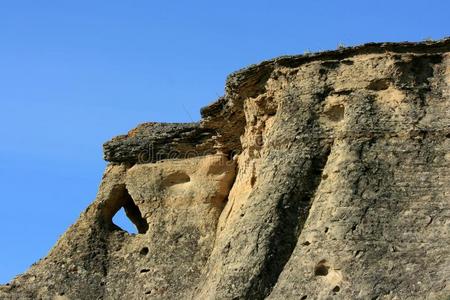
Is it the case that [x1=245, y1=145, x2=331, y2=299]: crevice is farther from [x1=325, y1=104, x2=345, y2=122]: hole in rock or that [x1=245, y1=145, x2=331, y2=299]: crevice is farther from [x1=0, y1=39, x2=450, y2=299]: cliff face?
[x1=325, y1=104, x2=345, y2=122]: hole in rock

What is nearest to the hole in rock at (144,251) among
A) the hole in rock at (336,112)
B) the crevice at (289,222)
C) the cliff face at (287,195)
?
the cliff face at (287,195)

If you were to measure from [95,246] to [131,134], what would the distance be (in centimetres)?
273

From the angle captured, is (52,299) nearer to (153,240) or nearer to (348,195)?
(153,240)

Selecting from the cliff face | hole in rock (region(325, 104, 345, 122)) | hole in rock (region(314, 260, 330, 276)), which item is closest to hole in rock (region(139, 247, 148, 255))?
the cliff face

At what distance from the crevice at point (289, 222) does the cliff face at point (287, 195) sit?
0.8 inches

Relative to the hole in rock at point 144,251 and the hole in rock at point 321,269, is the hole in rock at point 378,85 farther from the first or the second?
the hole in rock at point 144,251

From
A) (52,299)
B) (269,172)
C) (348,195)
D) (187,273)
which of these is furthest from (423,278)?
(52,299)

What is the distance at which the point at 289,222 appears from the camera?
64.7ft

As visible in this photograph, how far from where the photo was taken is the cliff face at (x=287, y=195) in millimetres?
18484

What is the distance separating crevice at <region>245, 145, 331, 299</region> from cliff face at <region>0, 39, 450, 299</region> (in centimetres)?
2

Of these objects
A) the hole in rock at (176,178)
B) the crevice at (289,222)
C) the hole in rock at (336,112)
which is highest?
the hole in rock at (176,178)

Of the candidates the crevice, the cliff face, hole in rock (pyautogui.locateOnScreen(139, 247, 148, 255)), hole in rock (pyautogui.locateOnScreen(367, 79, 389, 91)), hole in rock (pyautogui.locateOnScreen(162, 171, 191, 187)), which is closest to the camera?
the cliff face

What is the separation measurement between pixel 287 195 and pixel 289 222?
494 millimetres

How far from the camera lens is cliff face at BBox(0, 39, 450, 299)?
728 inches
